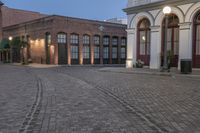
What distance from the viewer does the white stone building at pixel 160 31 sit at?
18938 mm

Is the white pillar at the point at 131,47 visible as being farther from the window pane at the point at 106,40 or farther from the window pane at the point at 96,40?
the window pane at the point at 106,40

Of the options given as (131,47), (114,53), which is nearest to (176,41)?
(131,47)

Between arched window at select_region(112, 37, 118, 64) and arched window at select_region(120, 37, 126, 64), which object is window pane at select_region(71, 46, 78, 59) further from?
arched window at select_region(120, 37, 126, 64)

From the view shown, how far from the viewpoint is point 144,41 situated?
22766 mm

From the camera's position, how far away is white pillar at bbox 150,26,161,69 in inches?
828

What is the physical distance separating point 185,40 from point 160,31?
2.46 m

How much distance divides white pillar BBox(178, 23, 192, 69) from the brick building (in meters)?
18.1

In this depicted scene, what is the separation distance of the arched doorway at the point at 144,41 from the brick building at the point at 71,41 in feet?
44.4

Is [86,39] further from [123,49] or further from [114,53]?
[123,49]

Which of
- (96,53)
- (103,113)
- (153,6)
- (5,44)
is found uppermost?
(153,6)

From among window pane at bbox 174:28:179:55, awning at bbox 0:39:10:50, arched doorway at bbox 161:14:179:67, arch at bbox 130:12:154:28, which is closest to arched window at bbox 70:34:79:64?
arch at bbox 130:12:154:28

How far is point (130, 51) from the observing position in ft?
77.8

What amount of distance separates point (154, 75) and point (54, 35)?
764 inches

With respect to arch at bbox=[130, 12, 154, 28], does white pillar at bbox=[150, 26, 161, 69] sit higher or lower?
lower
